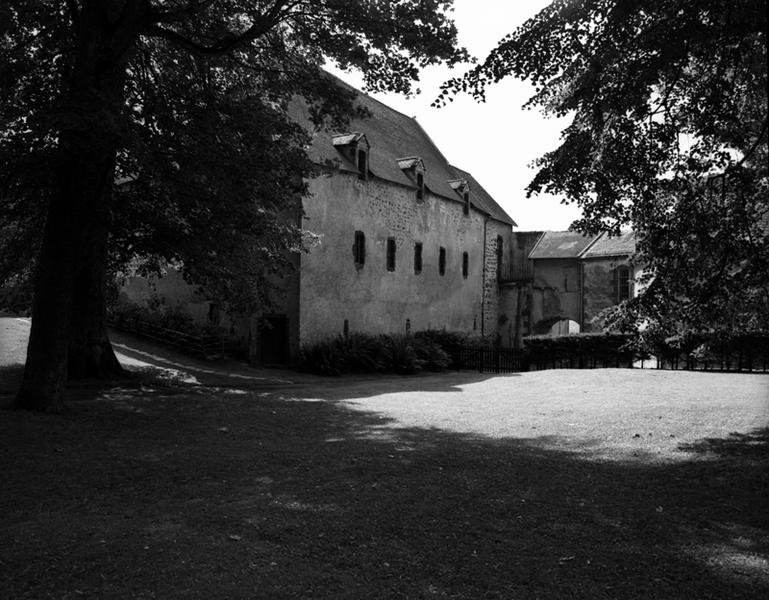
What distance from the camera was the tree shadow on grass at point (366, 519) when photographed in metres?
4.63

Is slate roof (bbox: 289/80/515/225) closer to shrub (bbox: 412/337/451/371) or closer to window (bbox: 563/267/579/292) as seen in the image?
window (bbox: 563/267/579/292)

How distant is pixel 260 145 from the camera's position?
1326 cm

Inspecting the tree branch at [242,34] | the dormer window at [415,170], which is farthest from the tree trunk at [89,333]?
the dormer window at [415,170]

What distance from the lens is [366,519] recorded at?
19.6 ft

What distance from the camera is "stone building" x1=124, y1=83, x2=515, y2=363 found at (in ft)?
86.1

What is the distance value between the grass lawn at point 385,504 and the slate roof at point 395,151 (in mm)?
17511

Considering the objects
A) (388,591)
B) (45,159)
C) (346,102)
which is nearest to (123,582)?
(388,591)

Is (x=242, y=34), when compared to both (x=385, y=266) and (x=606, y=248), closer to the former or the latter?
(x=385, y=266)

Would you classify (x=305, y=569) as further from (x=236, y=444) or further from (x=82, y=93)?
(x=82, y=93)

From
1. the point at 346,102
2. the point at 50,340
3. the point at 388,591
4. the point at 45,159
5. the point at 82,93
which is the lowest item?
the point at 388,591

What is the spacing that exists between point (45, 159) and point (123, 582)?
909 cm

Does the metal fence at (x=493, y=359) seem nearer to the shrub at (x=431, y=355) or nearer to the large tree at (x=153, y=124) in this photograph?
the shrub at (x=431, y=355)

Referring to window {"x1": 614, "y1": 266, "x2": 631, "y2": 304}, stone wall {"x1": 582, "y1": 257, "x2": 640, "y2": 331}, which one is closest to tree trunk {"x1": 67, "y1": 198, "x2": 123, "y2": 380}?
stone wall {"x1": 582, "y1": 257, "x2": 640, "y2": 331}

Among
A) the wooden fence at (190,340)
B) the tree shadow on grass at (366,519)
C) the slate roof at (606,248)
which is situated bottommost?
the tree shadow on grass at (366,519)
